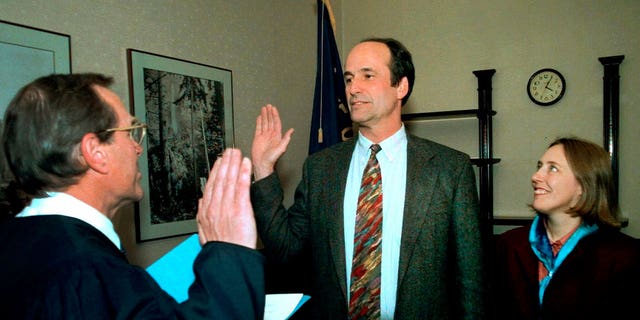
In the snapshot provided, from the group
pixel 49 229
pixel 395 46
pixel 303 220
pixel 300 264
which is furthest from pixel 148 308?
pixel 300 264

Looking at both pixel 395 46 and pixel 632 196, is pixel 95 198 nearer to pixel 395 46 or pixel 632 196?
pixel 395 46

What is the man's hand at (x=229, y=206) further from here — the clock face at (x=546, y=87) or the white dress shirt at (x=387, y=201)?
the clock face at (x=546, y=87)

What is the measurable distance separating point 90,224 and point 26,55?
3.99ft

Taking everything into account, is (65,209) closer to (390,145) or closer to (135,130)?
(135,130)

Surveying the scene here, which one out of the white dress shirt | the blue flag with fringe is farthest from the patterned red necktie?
the blue flag with fringe

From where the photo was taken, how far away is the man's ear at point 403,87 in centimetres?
185

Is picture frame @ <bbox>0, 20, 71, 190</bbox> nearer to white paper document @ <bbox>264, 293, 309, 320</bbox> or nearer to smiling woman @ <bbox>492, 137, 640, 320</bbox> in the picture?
white paper document @ <bbox>264, 293, 309, 320</bbox>

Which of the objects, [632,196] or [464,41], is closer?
[632,196]

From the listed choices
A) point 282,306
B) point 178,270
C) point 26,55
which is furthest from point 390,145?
point 26,55

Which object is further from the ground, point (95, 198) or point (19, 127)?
point (19, 127)

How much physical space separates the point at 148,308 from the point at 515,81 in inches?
143

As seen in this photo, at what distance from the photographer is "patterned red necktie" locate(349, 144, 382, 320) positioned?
1516 mm

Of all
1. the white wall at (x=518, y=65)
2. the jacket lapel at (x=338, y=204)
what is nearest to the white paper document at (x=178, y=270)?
the jacket lapel at (x=338, y=204)

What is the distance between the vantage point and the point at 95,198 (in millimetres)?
932
